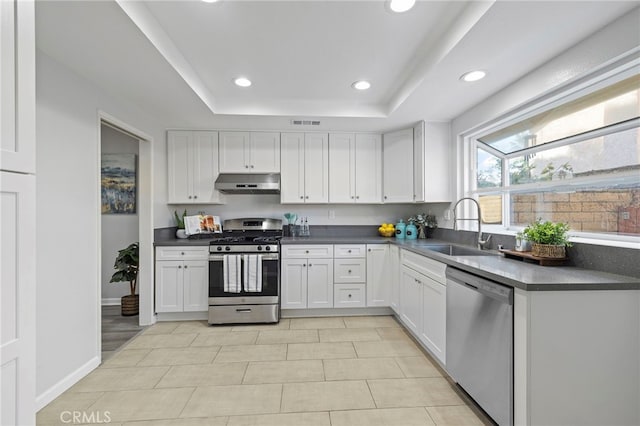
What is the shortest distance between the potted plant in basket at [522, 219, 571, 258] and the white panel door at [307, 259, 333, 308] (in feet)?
6.73

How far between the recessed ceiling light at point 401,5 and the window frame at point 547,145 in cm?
119

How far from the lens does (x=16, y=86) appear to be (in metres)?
0.95

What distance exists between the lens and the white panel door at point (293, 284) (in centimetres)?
346

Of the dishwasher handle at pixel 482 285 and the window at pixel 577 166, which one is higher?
the window at pixel 577 166

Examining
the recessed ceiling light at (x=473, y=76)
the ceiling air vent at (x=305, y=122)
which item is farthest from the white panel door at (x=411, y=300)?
the ceiling air vent at (x=305, y=122)

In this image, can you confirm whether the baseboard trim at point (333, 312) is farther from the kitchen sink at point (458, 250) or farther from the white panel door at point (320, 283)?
the kitchen sink at point (458, 250)

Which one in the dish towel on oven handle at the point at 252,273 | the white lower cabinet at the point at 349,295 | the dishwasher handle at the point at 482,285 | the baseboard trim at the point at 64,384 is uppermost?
the dishwasher handle at the point at 482,285

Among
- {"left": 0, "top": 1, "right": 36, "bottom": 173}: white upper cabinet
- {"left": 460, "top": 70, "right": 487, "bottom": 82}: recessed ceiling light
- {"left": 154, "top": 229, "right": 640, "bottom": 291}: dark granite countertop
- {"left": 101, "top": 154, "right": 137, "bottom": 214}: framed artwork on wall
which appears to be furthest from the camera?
{"left": 101, "top": 154, "right": 137, "bottom": 214}: framed artwork on wall

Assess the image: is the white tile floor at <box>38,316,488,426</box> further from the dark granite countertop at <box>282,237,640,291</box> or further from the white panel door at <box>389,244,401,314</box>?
the dark granite countertop at <box>282,237,640,291</box>

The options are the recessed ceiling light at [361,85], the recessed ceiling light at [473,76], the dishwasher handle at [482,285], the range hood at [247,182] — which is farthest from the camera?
the range hood at [247,182]

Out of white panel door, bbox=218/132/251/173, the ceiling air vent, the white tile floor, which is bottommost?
the white tile floor

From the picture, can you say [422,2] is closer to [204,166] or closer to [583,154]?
[583,154]

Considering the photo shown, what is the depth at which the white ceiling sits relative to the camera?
163 centimetres

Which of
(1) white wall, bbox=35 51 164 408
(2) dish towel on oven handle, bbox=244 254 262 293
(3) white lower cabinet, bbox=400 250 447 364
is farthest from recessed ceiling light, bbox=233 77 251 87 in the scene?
(3) white lower cabinet, bbox=400 250 447 364
